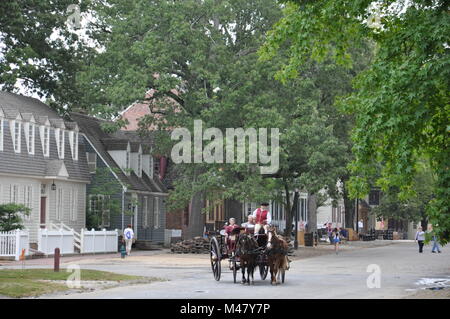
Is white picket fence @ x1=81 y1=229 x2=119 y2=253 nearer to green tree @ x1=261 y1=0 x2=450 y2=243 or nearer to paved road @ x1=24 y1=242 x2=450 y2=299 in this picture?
paved road @ x1=24 y1=242 x2=450 y2=299

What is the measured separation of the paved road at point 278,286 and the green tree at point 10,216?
3577mm

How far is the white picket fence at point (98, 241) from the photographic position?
1855 inches

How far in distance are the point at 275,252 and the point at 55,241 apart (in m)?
21.1

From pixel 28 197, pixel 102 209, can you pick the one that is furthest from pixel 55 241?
pixel 102 209

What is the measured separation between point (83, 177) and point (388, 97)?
109ft

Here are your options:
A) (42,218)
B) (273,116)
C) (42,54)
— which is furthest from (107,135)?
(273,116)

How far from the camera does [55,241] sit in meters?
44.6

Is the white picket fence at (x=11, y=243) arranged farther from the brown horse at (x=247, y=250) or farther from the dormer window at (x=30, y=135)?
the brown horse at (x=247, y=250)

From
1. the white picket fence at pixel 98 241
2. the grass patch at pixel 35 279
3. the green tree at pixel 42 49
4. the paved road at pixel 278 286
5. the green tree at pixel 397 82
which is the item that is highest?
the green tree at pixel 42 49

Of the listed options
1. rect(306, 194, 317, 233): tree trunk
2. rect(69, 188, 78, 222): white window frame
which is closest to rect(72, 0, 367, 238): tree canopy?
rect(69, 188, 78, 222): white window frame

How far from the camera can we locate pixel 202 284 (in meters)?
26.3

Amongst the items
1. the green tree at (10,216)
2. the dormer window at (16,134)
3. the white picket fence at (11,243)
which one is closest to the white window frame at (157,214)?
the dormer window at (16,134)

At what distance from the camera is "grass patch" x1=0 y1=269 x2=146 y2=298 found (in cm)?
2228
